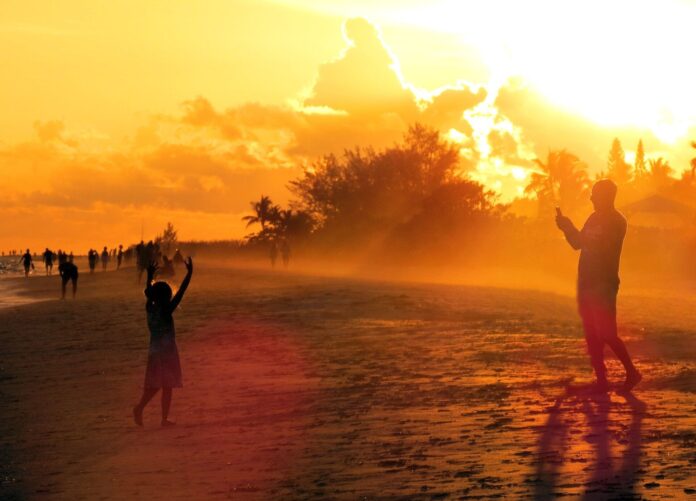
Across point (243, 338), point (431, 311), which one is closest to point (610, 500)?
point (243, 338)

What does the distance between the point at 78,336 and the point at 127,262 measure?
8133cm

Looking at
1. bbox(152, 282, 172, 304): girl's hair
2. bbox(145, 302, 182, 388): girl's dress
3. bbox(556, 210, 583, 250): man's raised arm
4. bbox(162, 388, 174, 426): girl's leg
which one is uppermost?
bbox(556, 210, 583, 250): man's raised arm

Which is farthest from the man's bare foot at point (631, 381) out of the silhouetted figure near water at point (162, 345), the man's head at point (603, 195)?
the silhouetted figure near water at point (162, 345)

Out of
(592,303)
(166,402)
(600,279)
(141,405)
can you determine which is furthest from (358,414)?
(600,279)

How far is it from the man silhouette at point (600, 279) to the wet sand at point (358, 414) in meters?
0.53

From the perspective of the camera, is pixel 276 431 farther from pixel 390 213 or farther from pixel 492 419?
pixel 390 213

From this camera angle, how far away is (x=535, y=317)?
23141 mm

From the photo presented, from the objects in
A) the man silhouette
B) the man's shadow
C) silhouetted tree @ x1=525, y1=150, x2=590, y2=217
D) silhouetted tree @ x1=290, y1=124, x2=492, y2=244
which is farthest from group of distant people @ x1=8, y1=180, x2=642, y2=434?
silhouetted tree @ x1=525, y1=150, x2=590, y2=217

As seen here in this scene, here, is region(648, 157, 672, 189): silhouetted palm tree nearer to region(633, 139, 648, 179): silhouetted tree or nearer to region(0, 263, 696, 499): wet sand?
region(633, 139, 648, 179): silhouetted tree

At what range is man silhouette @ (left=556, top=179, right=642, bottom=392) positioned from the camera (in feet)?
36.1

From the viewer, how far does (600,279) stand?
36.1 ft

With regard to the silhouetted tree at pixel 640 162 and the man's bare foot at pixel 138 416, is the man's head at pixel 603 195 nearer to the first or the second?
the man's bare foot at pixel 138 416

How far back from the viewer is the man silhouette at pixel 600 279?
1099cm

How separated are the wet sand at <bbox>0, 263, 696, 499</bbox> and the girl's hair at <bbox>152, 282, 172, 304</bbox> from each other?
4.24ft
